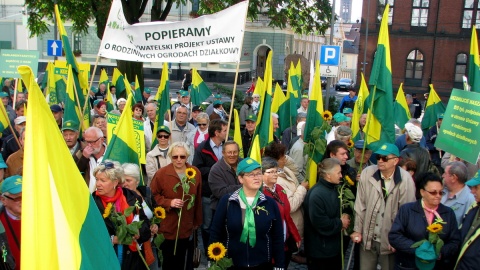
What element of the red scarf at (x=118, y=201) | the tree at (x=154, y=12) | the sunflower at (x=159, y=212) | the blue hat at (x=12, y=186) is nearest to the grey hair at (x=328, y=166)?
the sunflower at (x=159, y=212)

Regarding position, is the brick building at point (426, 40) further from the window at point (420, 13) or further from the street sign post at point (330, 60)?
the street sign post at point (330, 60)

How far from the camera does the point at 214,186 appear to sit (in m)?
5.41

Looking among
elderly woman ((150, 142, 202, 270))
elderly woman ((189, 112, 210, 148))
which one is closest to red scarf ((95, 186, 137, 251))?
elderly woman ((150, 142, 202, 270))

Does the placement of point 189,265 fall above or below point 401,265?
below

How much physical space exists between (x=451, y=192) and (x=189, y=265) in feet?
8.68

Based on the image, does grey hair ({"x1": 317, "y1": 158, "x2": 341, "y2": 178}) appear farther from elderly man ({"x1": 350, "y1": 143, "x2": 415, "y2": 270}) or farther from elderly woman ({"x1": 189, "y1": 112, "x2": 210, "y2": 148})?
elderly woman ({"x1": 189, "y1": 112, "x2": 210, "y2": 148})

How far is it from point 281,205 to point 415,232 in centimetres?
111

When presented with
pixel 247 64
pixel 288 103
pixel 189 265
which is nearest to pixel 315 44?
pixel 247 64

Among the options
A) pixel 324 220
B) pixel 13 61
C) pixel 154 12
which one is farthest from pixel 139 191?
pixel 154 12

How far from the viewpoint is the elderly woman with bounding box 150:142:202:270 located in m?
5.27

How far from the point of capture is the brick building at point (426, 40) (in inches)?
1433

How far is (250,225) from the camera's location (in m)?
4.23

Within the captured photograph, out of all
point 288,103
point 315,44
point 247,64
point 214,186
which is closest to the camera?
point 214,186

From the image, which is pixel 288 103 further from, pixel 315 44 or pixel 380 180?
pixel 315 44
